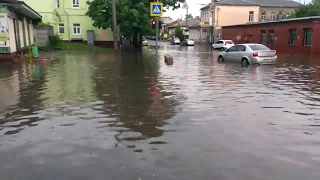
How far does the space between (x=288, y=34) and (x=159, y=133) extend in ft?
113

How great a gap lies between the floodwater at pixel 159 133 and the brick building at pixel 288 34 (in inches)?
934

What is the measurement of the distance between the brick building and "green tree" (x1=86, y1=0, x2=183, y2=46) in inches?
615

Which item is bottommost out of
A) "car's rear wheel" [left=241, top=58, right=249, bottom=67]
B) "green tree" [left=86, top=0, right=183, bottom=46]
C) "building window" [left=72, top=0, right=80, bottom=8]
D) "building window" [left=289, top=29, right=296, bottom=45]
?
"car's rear wheel" [left=241, top=58, right=249, bottom=67]

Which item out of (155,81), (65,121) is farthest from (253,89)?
(65,121)

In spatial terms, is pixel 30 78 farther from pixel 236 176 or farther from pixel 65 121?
pixel 236 176

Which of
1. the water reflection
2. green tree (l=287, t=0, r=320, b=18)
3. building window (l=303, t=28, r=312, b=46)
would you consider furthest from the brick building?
the water reflection

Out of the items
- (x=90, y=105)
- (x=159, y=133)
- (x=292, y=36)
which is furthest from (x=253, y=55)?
(x=292, y=36)

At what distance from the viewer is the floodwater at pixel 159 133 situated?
433 centimetres

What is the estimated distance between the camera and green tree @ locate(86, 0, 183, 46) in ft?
114

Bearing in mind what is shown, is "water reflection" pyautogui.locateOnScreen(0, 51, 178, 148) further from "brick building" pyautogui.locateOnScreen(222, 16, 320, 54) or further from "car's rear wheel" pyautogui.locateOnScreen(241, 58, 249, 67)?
"brick building" pyautogui.locateOnScreen(222, 16, 320, 54)

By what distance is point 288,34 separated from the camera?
36.1m

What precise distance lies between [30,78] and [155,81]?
5.26 metres

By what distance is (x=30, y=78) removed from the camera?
1295 cm

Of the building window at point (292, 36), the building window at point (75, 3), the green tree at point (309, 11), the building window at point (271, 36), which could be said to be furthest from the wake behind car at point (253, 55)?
the green tree at point (309, 11)
